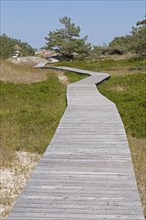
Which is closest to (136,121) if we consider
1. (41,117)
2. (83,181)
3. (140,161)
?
(41,117)

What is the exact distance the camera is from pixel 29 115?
1358cm

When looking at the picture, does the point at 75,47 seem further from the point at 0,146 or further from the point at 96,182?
the point at 96,182

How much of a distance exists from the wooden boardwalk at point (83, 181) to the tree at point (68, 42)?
2102 inches

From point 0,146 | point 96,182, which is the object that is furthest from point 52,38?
point 96,182

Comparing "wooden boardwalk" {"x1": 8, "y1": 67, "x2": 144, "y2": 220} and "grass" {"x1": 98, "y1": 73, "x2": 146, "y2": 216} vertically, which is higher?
"wooden boardwalk" {"x1": 8, "y1": 67, "x2": 144, "y2": 220}

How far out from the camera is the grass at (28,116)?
1000cm

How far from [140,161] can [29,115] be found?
6.03 metres

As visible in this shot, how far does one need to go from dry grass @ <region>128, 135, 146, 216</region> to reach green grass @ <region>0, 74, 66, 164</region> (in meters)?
2.57

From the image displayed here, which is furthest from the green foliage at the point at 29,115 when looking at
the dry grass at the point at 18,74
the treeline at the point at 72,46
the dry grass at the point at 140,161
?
the treeline at the point at 72,46

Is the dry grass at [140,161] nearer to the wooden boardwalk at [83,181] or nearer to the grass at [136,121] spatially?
the grass at [136,121]

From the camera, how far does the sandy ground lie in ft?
21.3

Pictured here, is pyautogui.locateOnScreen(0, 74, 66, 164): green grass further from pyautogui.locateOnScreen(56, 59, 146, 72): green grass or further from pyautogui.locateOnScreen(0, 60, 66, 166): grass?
pyautogui.locateOnScreen(56, 59, 146, 72): green grass

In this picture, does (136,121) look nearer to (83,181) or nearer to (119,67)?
(83,181)

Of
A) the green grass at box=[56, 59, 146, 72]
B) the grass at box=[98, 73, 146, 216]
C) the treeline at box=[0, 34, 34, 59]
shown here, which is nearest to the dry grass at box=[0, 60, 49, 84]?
the grass at box=[98, 73, 146, 216]
